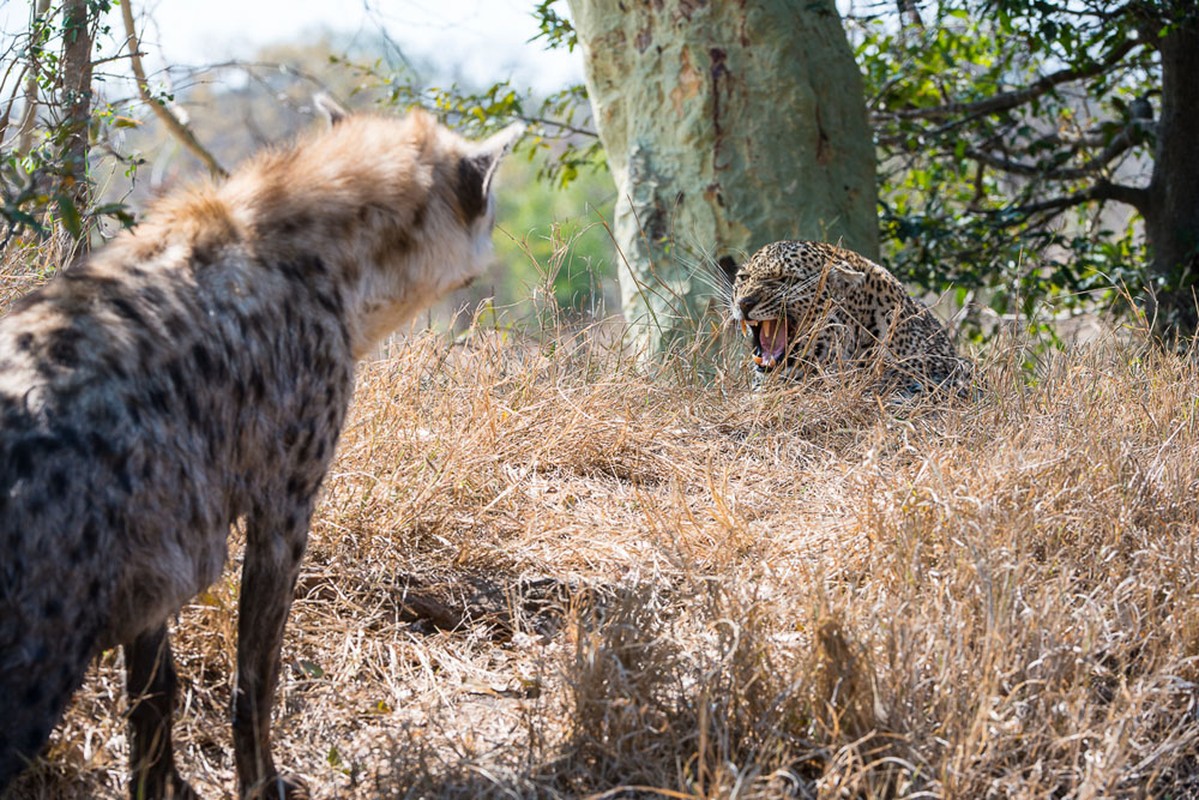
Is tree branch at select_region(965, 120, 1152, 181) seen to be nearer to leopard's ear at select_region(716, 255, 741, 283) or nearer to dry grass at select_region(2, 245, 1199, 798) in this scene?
leopard's ear at select_region(716, 255, 741, 283)

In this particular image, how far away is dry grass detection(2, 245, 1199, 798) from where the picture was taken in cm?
273

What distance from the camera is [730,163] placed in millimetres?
6289

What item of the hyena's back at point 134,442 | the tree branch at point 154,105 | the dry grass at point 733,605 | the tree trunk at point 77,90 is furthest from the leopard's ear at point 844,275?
the tree trunk at point 77,90

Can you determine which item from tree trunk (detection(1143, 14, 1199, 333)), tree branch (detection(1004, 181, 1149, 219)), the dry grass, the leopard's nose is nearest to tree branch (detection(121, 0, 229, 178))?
the dry grass

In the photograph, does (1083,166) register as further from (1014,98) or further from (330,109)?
(330,109)

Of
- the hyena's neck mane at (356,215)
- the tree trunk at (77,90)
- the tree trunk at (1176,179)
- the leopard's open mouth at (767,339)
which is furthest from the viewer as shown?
the tree trunk at (1176,179)

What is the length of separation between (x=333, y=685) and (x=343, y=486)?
0.76m

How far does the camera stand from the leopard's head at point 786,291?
496 cm

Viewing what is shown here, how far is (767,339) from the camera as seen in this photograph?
5074mm

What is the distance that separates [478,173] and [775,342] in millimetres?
2094

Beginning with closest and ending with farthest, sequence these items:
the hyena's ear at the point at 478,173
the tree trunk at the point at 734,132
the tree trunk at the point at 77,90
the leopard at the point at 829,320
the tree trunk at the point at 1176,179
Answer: the hyena's ear at the point at 478,173
the tree trunk at the point at 77,90
the leopard at the point at 829,320
the tree trunk at the point at 734,132
the tree trunk at the point at 1176,179

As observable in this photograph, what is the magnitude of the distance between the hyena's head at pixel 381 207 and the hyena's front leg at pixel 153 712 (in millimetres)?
833

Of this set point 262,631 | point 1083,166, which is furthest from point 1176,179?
point 262,631

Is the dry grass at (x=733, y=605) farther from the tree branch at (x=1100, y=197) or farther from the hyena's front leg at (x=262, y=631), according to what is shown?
the tree branch at (x=1100, y=197)
